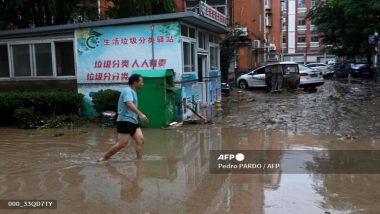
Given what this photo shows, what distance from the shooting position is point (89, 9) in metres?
18.0

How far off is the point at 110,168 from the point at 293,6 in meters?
81.2

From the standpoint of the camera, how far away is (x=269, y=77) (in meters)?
25.2

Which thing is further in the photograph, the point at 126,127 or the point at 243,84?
the point at 243,84

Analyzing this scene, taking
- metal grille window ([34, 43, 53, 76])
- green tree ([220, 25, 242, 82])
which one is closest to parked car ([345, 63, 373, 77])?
green tree ([220, 25, 242, 82])

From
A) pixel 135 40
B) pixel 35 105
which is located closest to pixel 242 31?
pixel 135 40

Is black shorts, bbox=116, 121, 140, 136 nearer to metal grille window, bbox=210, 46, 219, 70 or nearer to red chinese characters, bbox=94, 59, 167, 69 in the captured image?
red chinese characters, bbox=94, 59, 167, 69

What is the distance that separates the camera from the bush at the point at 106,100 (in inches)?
518

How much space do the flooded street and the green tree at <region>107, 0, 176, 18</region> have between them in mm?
6860

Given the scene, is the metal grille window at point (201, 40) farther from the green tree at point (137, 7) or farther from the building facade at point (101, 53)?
the green tree at point (137, 7)

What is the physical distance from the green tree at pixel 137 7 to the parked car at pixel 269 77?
25.6ft

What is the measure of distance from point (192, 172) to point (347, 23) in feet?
104

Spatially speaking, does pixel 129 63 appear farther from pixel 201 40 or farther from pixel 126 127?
pixel 126 127

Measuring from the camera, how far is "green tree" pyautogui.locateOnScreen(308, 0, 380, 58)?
3125 centimetres

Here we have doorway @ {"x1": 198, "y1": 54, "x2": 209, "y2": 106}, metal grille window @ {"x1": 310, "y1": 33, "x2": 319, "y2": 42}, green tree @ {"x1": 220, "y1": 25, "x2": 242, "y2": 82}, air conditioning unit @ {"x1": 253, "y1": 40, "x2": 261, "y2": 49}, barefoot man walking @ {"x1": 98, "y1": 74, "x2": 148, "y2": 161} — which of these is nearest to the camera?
barefoot man walking @ {"x1": 98, "y1": 74, "x2": 148, "y2": 161}
